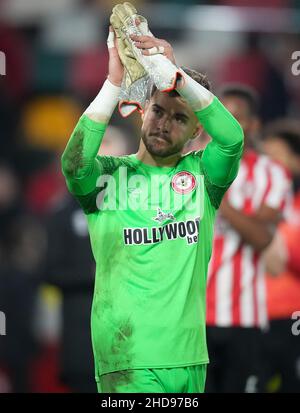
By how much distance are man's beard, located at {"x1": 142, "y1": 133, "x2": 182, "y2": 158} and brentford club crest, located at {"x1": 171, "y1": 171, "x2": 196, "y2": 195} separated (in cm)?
10

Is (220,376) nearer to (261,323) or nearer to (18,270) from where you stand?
(261,323)

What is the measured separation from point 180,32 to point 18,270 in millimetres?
1936

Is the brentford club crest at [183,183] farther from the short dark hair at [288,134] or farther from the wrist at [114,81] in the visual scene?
the short dark hair at [288,134]

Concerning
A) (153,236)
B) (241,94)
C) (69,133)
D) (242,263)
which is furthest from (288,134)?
(153,236)

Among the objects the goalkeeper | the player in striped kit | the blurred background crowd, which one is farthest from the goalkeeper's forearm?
the blurred background crowd

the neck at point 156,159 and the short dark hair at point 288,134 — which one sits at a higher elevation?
the short dark hair at point 288,134

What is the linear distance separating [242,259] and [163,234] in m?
1.95

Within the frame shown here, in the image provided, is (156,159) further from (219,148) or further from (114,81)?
(114,81)

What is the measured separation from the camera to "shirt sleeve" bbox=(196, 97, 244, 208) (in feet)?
13.2

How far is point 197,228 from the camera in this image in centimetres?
421

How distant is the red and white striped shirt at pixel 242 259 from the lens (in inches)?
237

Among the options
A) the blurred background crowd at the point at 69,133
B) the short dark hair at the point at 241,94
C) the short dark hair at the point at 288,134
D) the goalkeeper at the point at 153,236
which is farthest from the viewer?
the short dark hair at the point at 288,134

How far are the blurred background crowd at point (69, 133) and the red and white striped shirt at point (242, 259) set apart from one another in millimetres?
269

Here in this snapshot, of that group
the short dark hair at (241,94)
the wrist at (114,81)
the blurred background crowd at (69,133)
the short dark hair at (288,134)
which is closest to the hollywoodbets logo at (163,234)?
the wrist at (114,81)
